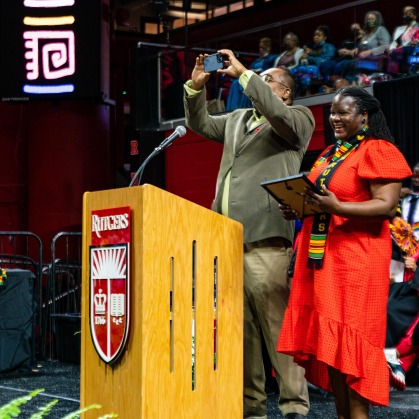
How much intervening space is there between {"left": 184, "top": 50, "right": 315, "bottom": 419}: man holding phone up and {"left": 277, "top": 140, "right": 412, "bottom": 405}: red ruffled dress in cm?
27

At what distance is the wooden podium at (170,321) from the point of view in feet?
5.70

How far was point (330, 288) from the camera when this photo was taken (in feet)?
7.20

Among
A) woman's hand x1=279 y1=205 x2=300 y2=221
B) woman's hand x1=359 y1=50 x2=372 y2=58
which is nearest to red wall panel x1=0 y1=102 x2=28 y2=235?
woman's hand x1=359 y1=50 x2=372 y2=58

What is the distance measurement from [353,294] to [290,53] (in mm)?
6110

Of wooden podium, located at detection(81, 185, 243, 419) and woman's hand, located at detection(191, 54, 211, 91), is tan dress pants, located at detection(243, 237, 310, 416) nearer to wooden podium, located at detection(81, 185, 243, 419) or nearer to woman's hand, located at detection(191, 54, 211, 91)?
wooden podium, located at detection(81, 185, 243, 419)

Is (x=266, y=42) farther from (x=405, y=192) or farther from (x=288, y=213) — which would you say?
(x=288, y=213)

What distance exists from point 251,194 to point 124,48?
1178 cm

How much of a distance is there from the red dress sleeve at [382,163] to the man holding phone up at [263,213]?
420 millimetres

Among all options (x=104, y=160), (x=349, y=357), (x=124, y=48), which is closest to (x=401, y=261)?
(x=349, y=357)

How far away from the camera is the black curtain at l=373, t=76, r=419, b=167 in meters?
6.55

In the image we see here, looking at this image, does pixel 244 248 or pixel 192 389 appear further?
pixel 244 248

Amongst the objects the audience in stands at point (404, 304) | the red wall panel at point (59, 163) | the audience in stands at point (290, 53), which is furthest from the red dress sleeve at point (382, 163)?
the red wall panel at point (59, 163)

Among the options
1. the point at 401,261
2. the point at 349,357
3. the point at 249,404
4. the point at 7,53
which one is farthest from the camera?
the point at 7,53

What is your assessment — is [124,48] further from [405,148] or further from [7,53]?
[405,148]
